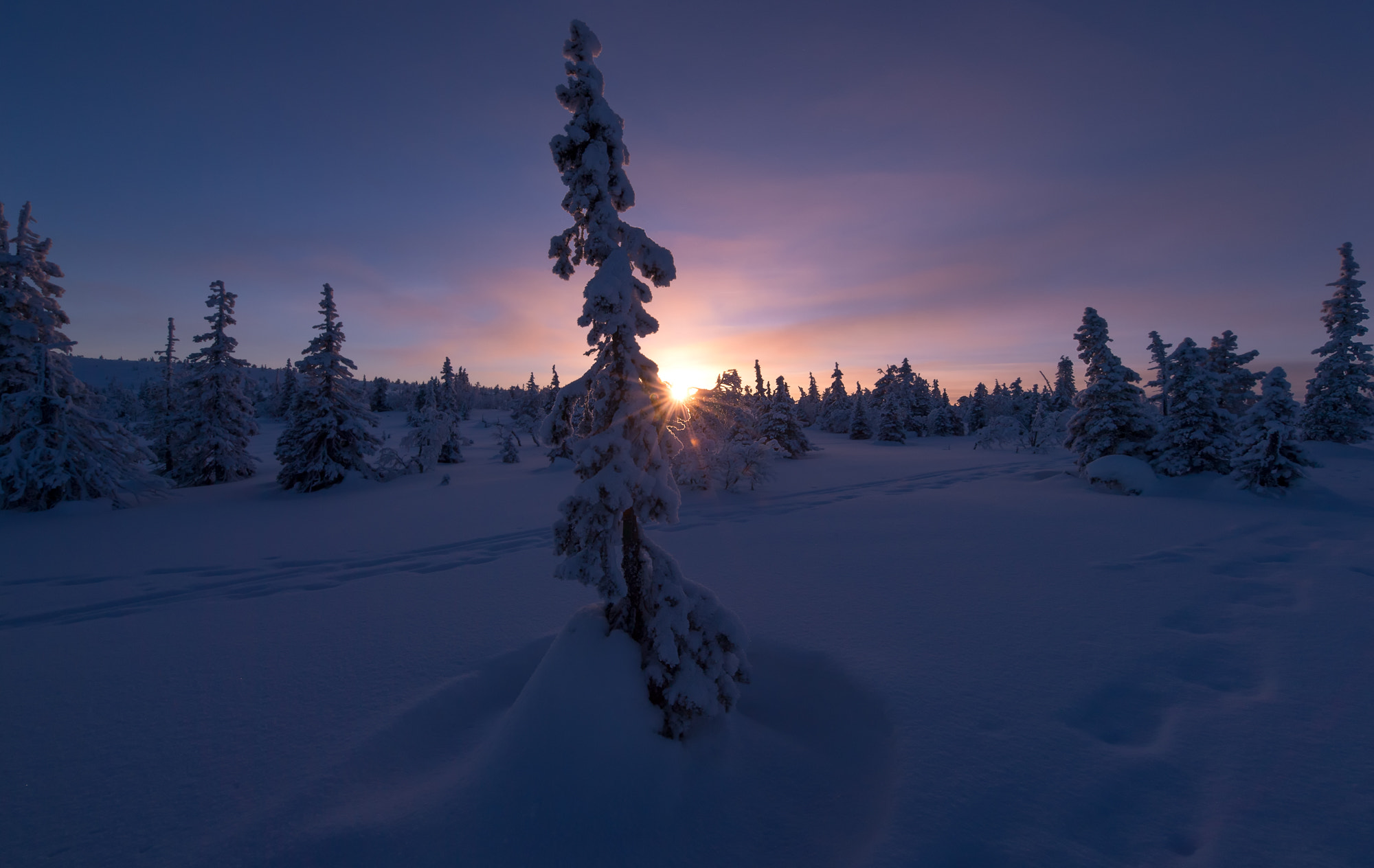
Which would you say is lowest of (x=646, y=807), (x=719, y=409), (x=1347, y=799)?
(x=646, y=807)

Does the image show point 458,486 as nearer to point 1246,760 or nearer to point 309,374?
point 309,374

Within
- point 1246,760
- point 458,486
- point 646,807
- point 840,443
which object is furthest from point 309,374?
point 840,443

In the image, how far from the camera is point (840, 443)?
4934 centimetres

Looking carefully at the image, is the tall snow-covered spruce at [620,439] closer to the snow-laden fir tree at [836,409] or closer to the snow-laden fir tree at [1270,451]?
the snow-laden fir tree at [1270,451]

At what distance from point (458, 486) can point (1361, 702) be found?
79.5 ft

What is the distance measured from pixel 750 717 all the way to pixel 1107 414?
21243 mm

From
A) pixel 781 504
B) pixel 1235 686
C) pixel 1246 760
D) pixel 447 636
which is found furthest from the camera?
pixel 781 504

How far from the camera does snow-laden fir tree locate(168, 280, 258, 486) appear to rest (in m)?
24.1

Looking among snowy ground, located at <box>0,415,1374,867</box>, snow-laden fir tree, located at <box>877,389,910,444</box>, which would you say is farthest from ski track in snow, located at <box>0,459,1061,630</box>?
snow-laden fir tree, located at <box>877,389,910,444</box>

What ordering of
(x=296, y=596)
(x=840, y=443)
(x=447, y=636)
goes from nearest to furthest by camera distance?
1. (x=447, y=636)
2. (x=296, y=596)
3. (x=840, y=443)

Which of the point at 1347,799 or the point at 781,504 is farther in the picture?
the point at 781,504

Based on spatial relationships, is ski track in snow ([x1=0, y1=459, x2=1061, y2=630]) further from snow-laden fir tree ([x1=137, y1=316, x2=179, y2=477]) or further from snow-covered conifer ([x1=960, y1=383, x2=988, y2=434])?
snow-covered conifer ([x1=960, y1=383, x2=988, y2=434])

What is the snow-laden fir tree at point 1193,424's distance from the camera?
16.5 meters

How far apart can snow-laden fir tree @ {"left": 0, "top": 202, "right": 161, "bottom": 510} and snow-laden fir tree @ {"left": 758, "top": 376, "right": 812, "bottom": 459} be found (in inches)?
1230
